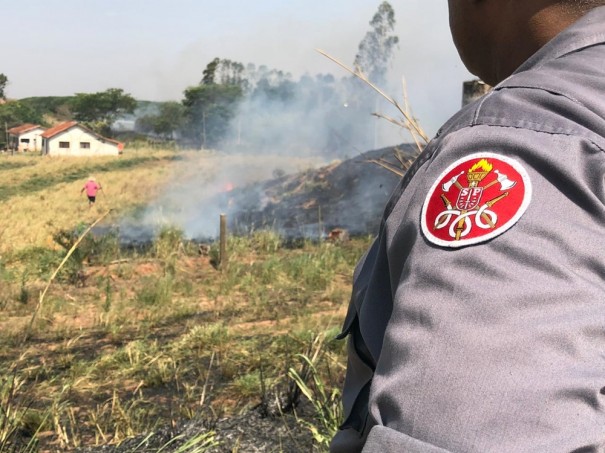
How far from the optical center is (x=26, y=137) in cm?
3856

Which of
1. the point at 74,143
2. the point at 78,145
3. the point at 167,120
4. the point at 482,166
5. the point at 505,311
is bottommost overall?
the point at 78,145

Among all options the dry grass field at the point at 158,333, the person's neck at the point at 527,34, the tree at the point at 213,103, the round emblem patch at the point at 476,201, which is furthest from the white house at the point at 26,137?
the round emblem patch at the point at 476,201

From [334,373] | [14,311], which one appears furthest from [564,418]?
[14,311]

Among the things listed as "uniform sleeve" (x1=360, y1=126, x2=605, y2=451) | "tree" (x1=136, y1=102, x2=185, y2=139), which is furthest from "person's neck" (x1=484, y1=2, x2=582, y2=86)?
"tree" (x1=136, y1=102, x2=185, y2=139)

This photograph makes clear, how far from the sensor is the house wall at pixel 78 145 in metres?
38.5

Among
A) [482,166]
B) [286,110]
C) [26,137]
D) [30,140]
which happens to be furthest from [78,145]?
[482,166]

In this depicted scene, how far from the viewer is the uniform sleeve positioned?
21.6 inches

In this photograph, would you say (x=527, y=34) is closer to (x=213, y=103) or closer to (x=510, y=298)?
(x=510, y=298)

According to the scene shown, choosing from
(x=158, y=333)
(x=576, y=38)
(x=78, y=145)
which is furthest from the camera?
(x=78, y=145)

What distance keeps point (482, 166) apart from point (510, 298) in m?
0.14

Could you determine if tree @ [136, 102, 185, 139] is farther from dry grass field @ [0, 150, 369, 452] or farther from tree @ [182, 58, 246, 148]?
dry grass field @ [0, 150, 369, 452]

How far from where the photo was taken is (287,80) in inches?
1341

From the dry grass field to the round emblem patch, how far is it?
1.53 m

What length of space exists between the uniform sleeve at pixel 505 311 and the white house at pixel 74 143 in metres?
38.7
